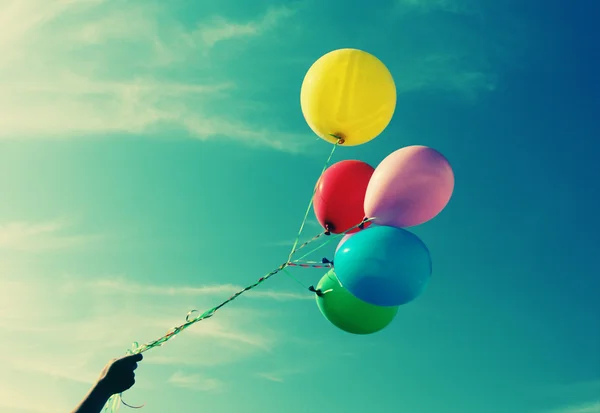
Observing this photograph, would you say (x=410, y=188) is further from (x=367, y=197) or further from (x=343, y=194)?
(x=343, y=194)

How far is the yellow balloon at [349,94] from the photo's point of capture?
5.48 m

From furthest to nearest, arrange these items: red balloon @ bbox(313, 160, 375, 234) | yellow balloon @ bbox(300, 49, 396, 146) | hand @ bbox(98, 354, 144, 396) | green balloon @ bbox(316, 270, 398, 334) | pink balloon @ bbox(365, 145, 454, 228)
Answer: red balloon @ bbox(313, 160, 375, 234)
green balloon @ bbox(316, 270, 398, 334)
yellow balloon @ bbox(300, 49, 396, 146)
pink balloon @ bbox(365, 145, 454, 228)
hand @ bbox(98, 354, 144, 396)


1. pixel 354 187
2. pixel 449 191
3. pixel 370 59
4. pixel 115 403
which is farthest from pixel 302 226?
pixel 115 403

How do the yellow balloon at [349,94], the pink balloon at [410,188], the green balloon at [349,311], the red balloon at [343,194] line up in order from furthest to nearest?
the red balloon at [343,194] < the green balloon at [349,311] < the yellow balloon at [349,94] < the pink balloon at [410,188]

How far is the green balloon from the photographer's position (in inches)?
224

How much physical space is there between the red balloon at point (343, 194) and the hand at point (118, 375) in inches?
134

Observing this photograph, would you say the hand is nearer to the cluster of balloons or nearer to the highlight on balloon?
the highlight on balloon

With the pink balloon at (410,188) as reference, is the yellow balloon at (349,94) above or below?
above

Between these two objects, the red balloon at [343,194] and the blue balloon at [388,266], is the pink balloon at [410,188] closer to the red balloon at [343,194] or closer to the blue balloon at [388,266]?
the blue balloon at [388,266]

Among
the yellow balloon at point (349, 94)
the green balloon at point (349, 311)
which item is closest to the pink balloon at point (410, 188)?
the yellow balloon at point (349, 94)

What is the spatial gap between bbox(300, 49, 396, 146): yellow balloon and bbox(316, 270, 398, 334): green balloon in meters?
2.01

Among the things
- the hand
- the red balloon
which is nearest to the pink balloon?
the red balloon

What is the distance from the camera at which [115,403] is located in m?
4.10

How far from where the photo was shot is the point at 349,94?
5473mm
